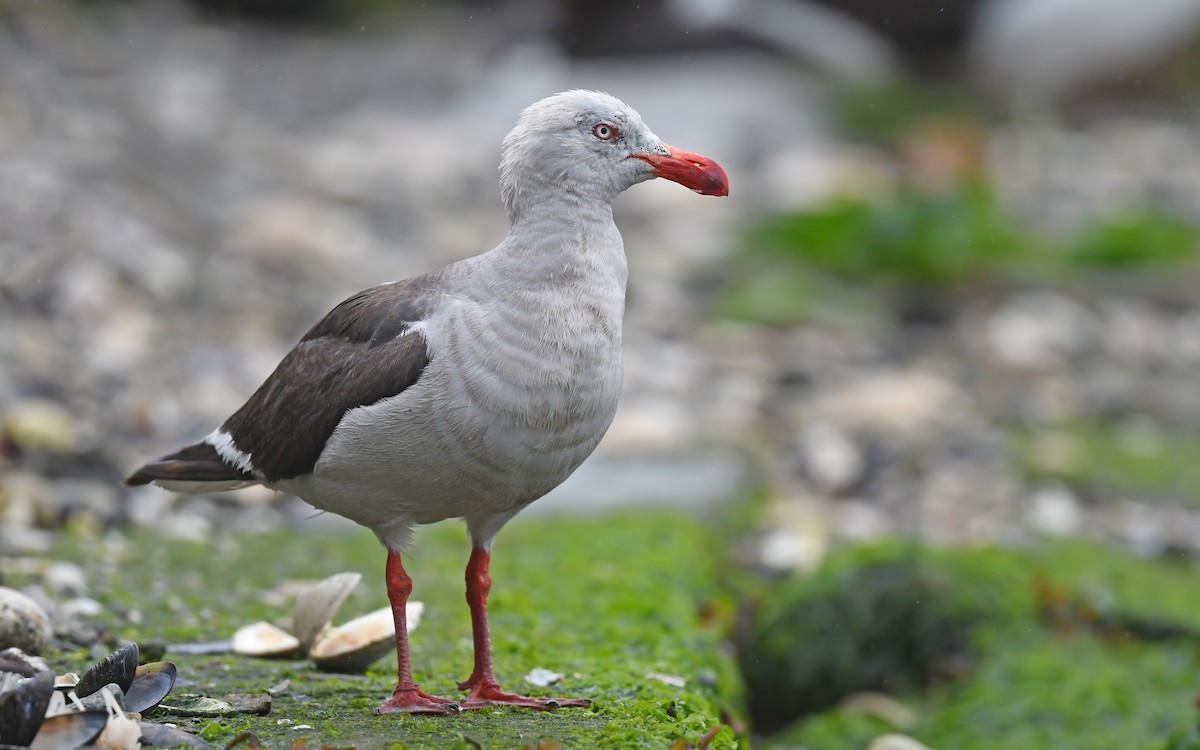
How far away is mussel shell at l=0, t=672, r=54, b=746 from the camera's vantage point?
3.05 m

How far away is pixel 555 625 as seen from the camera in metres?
5.14

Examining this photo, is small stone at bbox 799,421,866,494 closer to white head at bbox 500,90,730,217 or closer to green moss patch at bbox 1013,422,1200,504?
green moss patch at bbox 1013,422,1200,504

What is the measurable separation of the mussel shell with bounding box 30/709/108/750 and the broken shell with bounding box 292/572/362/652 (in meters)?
1.19

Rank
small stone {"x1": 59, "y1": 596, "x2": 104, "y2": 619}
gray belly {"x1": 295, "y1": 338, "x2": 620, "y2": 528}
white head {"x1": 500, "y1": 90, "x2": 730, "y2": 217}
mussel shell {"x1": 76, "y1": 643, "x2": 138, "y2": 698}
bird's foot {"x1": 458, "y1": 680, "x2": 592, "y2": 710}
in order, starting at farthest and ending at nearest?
small stone {"x1": 59, "y1": 596, "x2": 104, "y2": 619}, white head {"x1": 500, "y1": 90, "x2": 730, "y2": 217}, bird's foot {"x1": 458, "y1": 680, "x2": 592, "y2": 710}, gray belly {"x1": 295, "y1": 338, "x2": 620, "y2": 528}, mussel shell {"x1": 76, "y1": 643, "x2": 138, "y2": 698}

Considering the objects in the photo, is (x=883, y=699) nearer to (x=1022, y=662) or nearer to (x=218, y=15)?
(x=1022, y=662)

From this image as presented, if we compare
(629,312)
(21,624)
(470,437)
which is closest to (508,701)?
(470,437)

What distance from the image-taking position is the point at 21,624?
13.6 feet

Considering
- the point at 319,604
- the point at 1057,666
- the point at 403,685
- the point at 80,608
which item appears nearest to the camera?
the point at 403,685

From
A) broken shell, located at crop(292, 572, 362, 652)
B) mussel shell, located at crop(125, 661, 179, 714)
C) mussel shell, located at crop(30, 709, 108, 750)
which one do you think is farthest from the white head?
mussel shell, located at crop(30, 709, 108, 750)

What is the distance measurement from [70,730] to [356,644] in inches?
51.7

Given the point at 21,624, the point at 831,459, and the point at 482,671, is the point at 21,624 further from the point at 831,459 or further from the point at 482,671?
the point at 831,459

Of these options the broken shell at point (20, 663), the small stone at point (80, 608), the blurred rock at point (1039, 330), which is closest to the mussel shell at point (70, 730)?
the broken shell at point (20, 663)

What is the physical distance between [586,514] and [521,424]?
11.3ft

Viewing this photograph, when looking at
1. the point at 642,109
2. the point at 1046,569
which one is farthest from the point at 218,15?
the point at 1046,569
